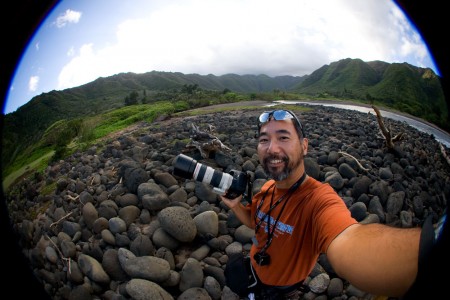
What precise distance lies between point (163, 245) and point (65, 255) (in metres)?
1.44

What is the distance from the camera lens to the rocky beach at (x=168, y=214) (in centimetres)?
280

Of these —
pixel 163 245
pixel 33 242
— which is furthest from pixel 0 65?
pixel 33 242

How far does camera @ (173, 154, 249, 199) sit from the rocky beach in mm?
1352

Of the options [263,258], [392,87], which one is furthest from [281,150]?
[392,87]

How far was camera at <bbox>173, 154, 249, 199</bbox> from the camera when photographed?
2.12m

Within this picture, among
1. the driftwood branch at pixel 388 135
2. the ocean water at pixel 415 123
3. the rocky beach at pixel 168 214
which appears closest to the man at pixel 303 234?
the rocky beach at pixel 168 214

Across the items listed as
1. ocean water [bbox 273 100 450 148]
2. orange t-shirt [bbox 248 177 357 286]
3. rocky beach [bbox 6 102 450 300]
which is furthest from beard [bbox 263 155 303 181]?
ocean water [bbox 273 100 450 148]

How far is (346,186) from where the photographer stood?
A: 181 inches

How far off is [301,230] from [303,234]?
0.04 m

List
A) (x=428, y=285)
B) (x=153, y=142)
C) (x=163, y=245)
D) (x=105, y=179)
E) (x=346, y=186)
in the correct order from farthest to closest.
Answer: (x=153, y=142)
(x=105, y=179)
(x=346, y=186)
(x=163, y=245)
(x=428, y=285)

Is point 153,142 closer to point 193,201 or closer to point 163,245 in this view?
point 193,201

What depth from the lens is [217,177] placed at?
2.16 meters

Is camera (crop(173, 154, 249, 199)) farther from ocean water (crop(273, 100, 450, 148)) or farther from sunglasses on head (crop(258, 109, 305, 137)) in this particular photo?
ocean water (crop(273, 100, 450, 148))

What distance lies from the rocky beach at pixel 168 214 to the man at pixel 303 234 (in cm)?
79
